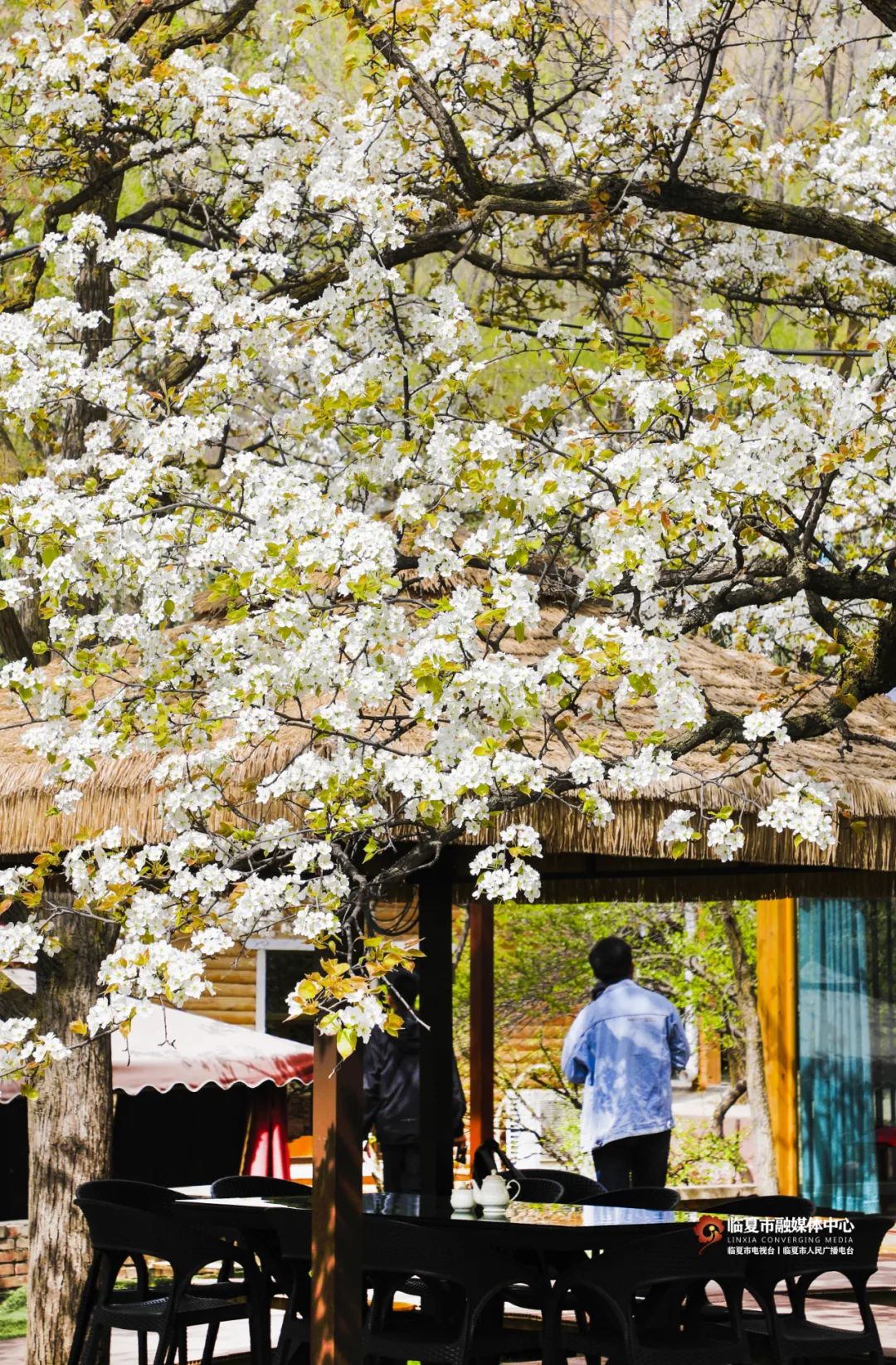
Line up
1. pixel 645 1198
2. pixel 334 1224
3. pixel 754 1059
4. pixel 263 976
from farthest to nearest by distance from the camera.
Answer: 1. pixel 263 976
2. pixel 754 1059
3. pixel 645 1198
4. pixel 334 1224

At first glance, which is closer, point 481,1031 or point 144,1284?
point 144,1284

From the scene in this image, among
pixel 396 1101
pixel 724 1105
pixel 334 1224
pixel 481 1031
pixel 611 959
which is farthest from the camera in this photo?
pixel 724 1105

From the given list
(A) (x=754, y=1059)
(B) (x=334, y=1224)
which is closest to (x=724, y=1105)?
(A) (x=754, y=1059)

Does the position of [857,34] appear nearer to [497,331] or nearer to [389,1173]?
[497,331]

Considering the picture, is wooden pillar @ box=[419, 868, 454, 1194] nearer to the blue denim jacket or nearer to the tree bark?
the blue denim jacket

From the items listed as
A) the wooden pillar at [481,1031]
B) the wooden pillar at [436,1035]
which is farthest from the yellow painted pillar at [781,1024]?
the wooden pillar at [436,1035]

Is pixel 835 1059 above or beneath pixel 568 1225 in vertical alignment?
above

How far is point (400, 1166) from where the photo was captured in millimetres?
9016

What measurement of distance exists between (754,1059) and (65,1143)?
7551mm

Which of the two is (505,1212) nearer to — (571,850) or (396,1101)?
(571,850)

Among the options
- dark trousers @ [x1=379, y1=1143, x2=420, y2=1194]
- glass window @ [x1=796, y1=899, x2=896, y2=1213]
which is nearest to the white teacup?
dark trousers @ [x1=379, y1=1143, x2=420, y2=1194]

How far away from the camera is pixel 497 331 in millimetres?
8562

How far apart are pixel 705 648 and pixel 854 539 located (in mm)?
760

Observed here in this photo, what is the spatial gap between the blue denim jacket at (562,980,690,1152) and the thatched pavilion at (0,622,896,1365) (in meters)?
0.54
